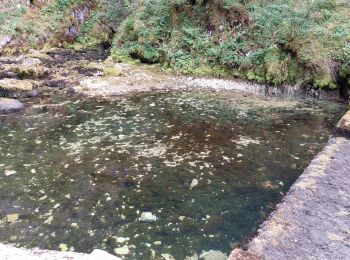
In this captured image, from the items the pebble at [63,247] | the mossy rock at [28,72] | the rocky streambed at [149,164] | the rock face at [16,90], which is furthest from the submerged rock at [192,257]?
the mossy rock at [28,72]

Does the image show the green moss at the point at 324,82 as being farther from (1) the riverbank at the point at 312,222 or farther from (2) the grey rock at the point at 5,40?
(2) the grey rock at the point at 5,40

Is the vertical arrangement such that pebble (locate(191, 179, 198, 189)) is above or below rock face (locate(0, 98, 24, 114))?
above

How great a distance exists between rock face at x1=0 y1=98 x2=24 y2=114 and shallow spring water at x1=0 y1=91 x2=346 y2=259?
1.75ft

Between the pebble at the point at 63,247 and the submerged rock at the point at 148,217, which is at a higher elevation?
the submerged rock at the point at 148,217

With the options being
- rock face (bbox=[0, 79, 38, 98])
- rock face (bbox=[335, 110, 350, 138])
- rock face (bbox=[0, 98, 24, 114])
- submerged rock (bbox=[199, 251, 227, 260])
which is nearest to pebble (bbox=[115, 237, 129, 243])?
submerged rock (bbox=[199, 251, 227, 260])

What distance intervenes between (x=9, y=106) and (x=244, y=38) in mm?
Result: 10152

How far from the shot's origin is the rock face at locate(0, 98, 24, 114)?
11.1 meters

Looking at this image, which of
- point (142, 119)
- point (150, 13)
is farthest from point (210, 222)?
point (150, 13)

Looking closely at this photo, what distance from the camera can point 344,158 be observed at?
6.12m

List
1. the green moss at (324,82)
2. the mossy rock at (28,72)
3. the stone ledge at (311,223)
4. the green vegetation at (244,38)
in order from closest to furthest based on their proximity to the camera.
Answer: the stone ledge at (311,223)
the green moss at (324,82)
the green vegetation at (244,38)
the mossy rock at (28,72)

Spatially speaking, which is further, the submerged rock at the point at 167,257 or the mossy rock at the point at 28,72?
the mossy rock at the point at 28,72

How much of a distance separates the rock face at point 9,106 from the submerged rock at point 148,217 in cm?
760

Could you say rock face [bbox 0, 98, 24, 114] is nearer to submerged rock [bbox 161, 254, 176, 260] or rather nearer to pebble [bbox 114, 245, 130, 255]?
pebble [bbox 114, 245, 130, 255]

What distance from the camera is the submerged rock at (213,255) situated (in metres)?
4.62
